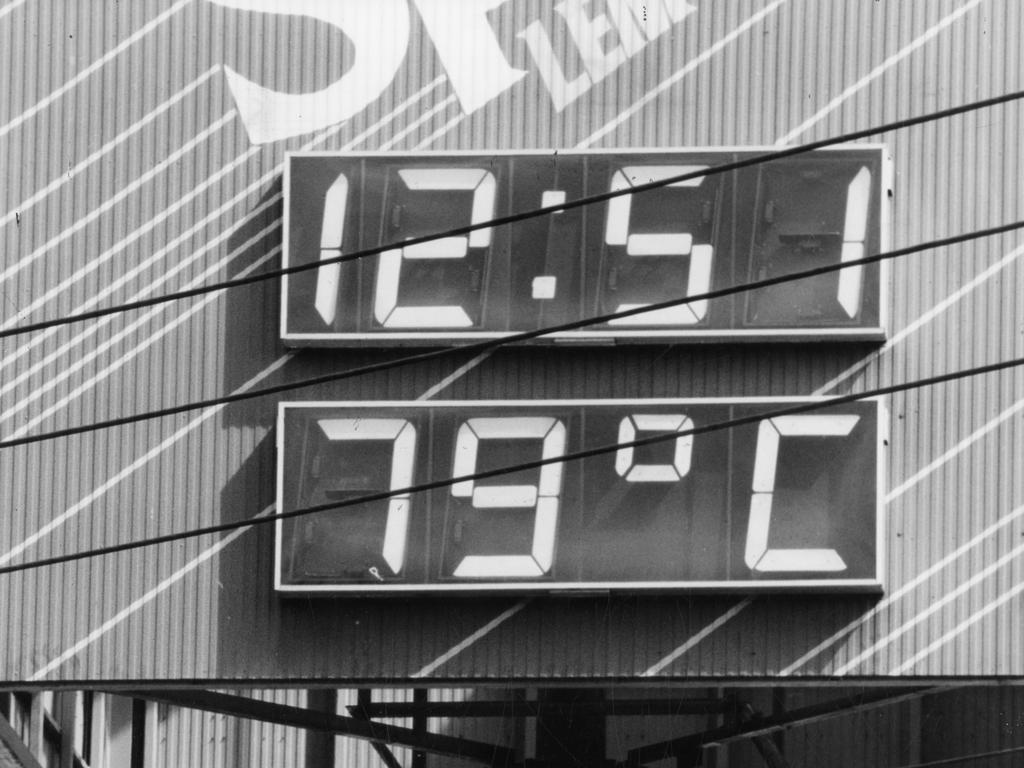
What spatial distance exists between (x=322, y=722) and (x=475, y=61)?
8139mm

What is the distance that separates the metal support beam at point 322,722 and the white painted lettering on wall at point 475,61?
5.49 meters

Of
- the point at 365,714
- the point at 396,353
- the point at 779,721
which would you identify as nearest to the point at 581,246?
the point at 396,353

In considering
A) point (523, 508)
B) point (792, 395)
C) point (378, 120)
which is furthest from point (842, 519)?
point (378, 120)

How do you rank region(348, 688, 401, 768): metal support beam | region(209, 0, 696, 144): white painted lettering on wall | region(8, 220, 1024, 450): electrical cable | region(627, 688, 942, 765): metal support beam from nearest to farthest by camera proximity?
region(8, 220, 1024, 450): electrical cable < region(209, 0, 696, 144): white painted lettering on wall < region(627, 688, 942, 765): metal support beam < region(348, 688, 401, 768): metal support beam

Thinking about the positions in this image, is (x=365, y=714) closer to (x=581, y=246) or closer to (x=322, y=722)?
(x=322, y=722)

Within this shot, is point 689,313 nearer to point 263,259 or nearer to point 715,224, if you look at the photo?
point 715,224

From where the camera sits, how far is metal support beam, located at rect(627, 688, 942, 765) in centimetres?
1887

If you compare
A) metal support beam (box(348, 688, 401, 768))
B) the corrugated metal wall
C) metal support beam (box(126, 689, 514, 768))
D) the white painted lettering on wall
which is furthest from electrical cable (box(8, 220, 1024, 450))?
metal support beam (box(348, 688, 401, 768))

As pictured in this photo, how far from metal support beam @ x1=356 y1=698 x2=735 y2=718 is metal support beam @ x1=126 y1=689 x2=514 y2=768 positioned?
0.67 m

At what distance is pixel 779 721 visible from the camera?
66.5 ft

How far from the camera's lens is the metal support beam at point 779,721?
18872 mm

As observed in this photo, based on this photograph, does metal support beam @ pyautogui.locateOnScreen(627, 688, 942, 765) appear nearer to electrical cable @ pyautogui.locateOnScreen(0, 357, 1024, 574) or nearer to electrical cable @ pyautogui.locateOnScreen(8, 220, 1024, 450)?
electrical cable @ pyautogui.locateOnScreen(0, 357, 1024, 574)

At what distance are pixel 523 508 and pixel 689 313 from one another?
222 centimetres

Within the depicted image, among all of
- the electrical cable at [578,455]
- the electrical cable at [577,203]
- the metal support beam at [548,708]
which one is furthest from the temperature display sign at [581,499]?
the metal support beam at [548,708]
